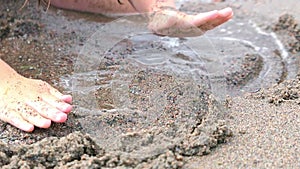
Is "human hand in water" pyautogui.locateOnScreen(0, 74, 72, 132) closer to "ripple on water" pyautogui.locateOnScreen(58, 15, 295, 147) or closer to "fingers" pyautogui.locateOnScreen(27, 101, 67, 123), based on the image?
"fingers" pyautogui.locateOnScreen(27, 101, 67, 123)

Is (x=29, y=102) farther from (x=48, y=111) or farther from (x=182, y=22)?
(x=182, y=22)

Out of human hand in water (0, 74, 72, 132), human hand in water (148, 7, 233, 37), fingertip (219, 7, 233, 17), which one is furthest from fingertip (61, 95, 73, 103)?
fingertip (219, 7, 233, 17)

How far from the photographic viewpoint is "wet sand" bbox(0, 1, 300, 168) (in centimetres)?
178

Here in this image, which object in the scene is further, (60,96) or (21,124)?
(60,96)

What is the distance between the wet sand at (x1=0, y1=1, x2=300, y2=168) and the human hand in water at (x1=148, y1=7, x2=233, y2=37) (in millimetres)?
289

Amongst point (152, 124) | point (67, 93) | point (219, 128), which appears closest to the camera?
point (219, 128)

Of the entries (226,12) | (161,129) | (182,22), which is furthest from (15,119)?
(226,12)

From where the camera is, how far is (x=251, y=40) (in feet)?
9.99

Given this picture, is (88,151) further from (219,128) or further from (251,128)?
(251,128)

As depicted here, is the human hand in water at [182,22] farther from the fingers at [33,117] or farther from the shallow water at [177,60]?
the fingers at [33,117]

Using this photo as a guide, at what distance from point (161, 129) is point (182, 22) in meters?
0.88

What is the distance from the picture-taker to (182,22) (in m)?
2.68

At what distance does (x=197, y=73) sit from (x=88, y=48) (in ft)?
1.99

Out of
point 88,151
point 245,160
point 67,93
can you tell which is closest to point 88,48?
point 67,93
